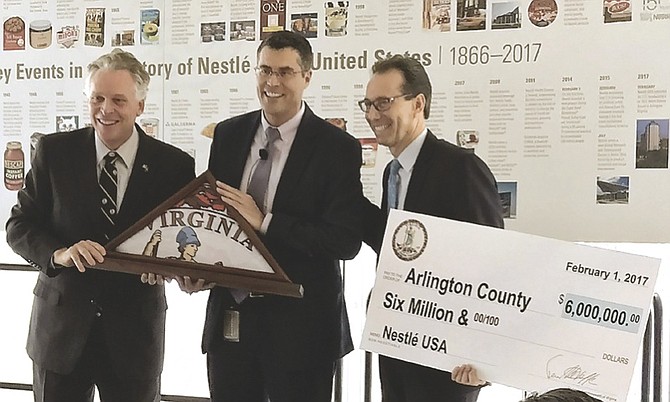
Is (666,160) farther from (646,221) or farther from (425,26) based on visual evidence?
(425,26)

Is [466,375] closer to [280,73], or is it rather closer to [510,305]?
[510,305]

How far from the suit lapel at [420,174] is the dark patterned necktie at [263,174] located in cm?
41

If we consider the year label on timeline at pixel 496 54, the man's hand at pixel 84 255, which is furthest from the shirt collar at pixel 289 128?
the year label on timeline at pixel 496 54

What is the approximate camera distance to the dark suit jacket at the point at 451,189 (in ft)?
6.90

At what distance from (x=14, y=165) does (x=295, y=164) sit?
66.1 inches

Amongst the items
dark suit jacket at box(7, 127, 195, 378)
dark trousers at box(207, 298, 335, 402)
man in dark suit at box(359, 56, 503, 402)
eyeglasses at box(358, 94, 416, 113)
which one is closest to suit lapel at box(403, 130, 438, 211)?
man in dark suit at box(359, 56, 503, 402)

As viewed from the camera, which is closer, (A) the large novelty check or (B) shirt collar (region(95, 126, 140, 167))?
(A) the large novelty check

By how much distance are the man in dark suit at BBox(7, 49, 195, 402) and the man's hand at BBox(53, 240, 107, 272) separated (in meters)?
0.04

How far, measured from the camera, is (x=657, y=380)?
2.88 m

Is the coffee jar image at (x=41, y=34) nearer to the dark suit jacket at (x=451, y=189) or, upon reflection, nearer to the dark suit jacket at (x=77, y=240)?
the dark suit jacket at (x=77, y=240)

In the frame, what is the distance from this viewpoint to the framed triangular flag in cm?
217

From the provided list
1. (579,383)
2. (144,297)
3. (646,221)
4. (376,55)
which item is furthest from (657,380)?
(144,297)

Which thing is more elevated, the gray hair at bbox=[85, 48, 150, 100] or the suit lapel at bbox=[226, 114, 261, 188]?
the gray hair at bbox=[85, 48, 150, 100]

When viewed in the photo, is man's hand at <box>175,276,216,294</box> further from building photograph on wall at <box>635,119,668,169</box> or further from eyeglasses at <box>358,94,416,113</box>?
building photograph on wall at <box>635,119,668,169</box>
